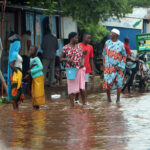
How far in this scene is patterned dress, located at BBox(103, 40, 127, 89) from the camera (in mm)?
11641

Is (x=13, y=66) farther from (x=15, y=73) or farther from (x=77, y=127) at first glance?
(x=77, y=127)

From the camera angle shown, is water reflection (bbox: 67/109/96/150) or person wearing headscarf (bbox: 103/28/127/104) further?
person wearing headscarf (bbox: 103/28/127/104)

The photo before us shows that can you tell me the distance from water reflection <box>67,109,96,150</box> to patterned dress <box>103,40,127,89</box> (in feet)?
5.98

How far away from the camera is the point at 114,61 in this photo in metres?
11.7

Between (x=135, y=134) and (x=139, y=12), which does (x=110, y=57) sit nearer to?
(x=135, y=134)

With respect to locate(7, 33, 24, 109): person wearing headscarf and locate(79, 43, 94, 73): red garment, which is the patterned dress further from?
locate(7, 33, 24, 109): person wearing headscarf

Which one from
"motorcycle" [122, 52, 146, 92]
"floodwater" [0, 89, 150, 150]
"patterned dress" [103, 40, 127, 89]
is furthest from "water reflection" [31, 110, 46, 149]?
"motorcycle" [122, 52, 146, 92]

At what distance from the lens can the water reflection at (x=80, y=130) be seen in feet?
20.6

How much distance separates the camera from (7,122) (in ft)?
28.1

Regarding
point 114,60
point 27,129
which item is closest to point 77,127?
point 27,129

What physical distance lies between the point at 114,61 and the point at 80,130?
14.4 feet

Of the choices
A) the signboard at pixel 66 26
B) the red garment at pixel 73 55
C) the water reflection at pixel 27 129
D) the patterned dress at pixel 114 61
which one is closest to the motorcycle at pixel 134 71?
the patterned dress at pixel 114 61

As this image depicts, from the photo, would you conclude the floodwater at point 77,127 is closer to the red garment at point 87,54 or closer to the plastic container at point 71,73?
the plastic container at point 71,73

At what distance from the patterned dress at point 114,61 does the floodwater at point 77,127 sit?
52 centimetres
